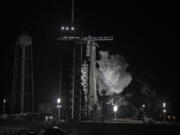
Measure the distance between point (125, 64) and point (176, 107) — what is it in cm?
1457

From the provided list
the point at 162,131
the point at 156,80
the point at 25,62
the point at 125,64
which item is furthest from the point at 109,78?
the point at 162,131

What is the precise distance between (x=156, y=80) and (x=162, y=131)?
47.1 metres

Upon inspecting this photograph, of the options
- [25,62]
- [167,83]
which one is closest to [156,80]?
[167,83]

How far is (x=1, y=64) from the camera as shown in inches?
3147

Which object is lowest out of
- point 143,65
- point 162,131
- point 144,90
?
point 162,131

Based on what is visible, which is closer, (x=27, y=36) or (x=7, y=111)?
(x=27, y=36)

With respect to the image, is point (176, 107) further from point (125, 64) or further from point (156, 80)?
point (125, 64)

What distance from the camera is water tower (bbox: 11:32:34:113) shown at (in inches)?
2518

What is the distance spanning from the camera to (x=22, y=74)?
65.0m

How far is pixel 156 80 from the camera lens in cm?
7794

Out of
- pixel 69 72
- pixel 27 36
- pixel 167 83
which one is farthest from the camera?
pixel 167 83

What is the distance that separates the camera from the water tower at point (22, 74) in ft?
210

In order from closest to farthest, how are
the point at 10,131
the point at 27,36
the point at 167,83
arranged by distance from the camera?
the point at 10,131, the point at 27,36, the point at 167,83

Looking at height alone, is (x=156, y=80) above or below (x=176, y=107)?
above
